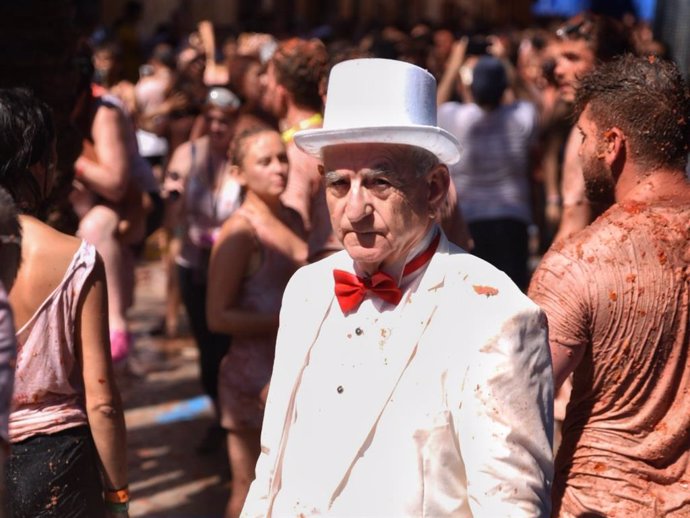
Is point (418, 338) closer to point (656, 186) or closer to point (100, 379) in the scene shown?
point (656, 186)

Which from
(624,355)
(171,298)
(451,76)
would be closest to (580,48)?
(624,355)

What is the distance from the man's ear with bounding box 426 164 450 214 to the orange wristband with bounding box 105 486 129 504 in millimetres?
1409

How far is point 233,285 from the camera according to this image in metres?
5.16

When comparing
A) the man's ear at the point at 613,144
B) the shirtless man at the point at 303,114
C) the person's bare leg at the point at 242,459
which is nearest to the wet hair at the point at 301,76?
the shirtless man at the point at 303,114

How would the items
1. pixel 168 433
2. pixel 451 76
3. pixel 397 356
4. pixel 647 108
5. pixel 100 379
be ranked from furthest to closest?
pixel 451 76 → pixel 168 433 → pixel 100 379 → pixel 647 108 → pixel 397 356

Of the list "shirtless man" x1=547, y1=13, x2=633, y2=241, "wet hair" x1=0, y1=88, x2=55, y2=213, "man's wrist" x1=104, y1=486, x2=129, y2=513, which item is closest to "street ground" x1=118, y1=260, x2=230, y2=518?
"shirtless man" x1=547, y1=13, x2=633, y2=241

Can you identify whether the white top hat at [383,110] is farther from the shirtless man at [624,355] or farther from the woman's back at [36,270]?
the woman's back at [36,270]

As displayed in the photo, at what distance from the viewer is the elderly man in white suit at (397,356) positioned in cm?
269

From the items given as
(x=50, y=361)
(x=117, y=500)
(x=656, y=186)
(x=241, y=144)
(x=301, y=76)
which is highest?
(x=656, y=186)

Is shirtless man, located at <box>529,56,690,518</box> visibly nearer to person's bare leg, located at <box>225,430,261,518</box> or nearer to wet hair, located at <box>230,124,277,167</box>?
person's bare leg, located at <box>225,430,261,518</box>

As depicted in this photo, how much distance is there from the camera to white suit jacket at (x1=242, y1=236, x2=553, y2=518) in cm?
266

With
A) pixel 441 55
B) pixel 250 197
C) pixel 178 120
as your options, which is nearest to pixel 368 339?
pixel 250 197

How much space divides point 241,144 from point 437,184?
253 centimetres

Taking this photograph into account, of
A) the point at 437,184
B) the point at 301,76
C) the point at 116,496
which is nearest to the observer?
the point at 437,184
